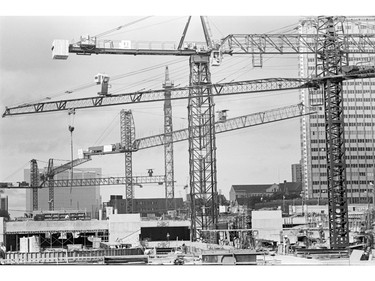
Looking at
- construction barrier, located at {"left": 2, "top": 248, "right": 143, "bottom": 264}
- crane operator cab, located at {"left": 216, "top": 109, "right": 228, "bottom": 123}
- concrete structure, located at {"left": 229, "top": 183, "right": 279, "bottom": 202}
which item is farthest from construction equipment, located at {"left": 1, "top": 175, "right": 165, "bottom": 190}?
construction barrier, located at {"left": 2, "top": 248, "right": 143, "bottom": 264}

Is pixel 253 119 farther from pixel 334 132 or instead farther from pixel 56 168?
pixel 56 168

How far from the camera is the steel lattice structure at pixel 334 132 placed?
25.2 metres

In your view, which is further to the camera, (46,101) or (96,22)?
(46,101)

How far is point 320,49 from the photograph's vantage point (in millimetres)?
25641

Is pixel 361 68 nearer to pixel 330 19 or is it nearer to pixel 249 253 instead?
pixel 330 19

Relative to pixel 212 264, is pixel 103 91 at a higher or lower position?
higher

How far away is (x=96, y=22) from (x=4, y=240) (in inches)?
397

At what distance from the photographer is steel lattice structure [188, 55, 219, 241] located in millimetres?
28766

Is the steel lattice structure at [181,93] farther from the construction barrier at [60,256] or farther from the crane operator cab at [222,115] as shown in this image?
the construction barrier at [60,256]

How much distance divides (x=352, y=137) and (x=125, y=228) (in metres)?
10.3

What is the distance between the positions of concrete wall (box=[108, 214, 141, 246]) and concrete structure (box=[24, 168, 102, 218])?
1748 millimetres

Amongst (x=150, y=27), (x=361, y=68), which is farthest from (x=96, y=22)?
(x=361, y=68)

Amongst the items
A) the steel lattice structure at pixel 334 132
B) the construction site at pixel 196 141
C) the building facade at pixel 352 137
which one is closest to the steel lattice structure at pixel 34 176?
the construction site at pixel 196 141
